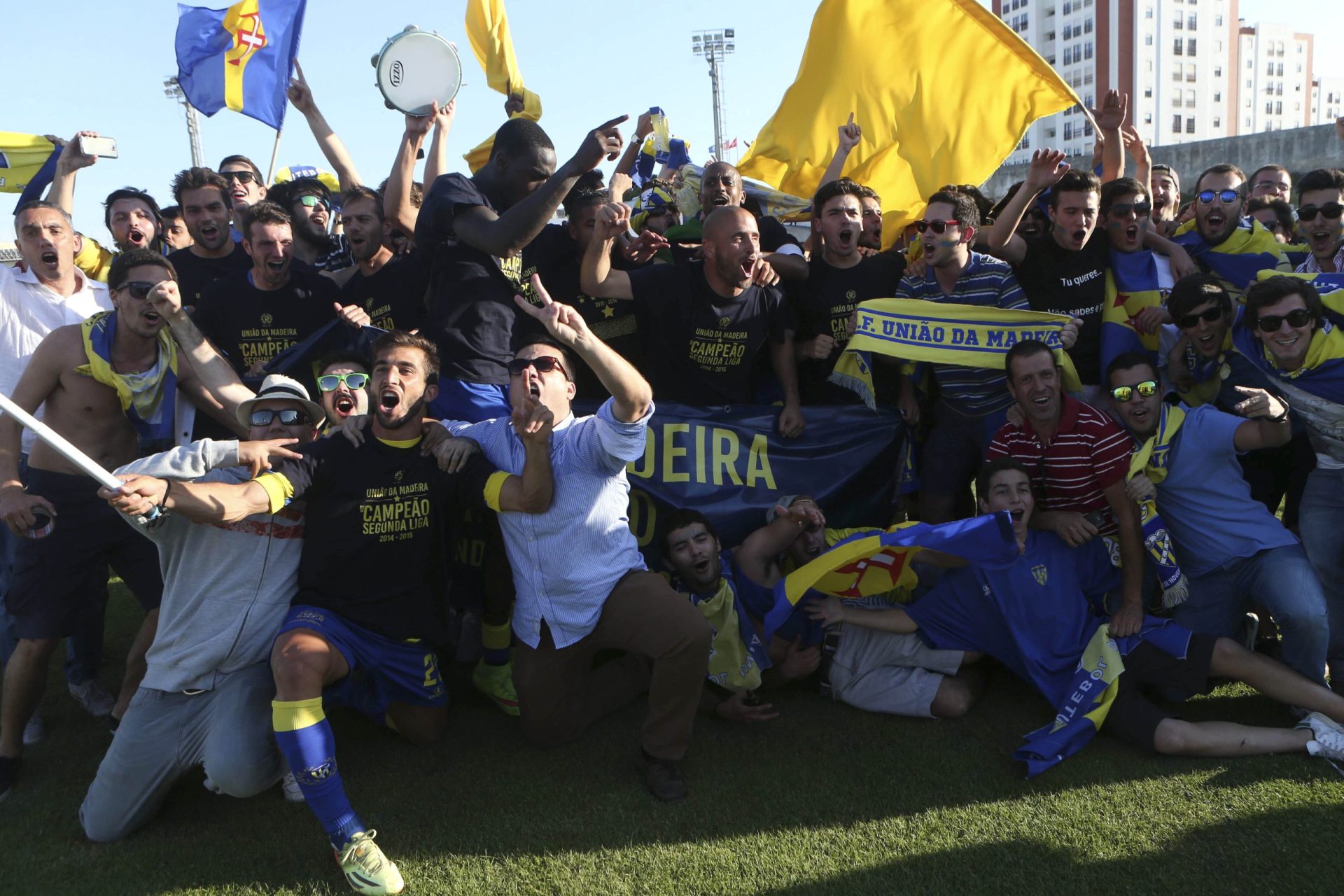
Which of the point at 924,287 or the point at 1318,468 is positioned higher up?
the point at 924,287

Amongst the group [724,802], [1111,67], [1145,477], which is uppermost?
[1111,67]

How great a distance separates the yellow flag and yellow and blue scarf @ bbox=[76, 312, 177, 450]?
4.26 metres

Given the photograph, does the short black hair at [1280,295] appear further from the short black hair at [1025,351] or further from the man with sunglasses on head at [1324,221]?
the man with sunglasses on head at [1324,221]

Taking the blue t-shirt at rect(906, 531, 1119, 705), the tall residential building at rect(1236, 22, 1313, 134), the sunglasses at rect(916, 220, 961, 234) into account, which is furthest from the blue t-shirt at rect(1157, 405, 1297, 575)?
the tall residential building at rect(1236, 22, 1313, 134)

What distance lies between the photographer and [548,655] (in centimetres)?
465

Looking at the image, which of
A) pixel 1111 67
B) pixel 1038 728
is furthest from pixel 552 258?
pixel 1111 67

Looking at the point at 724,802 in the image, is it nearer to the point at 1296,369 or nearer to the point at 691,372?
the point at 691,372

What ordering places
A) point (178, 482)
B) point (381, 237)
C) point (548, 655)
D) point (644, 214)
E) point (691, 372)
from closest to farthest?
point (178, 482) → point (548, 655) → point (691, 372) → point (381, 237) → point (644, 214)

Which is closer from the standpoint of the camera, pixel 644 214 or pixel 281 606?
pixel 281 606

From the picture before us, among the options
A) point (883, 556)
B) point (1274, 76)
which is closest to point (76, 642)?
point (883, 556)

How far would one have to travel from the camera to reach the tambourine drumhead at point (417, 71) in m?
6.01

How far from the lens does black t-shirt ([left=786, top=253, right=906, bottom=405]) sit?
19.4ft

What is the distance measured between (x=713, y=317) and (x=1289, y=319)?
2744 millimetres

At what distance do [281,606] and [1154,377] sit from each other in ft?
13.7
